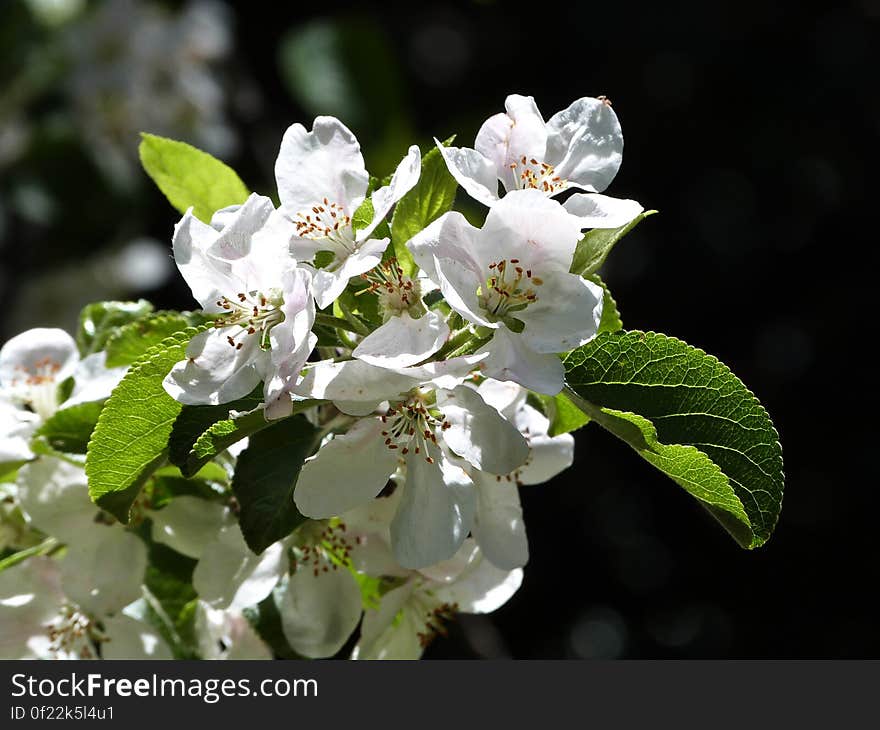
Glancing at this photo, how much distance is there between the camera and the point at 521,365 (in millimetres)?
924

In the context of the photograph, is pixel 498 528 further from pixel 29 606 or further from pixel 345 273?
pixel 29 606

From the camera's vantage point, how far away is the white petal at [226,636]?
1294 millimetres

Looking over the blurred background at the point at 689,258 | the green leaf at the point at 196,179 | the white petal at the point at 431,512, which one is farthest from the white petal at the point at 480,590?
the blurred background at the point at 689,258

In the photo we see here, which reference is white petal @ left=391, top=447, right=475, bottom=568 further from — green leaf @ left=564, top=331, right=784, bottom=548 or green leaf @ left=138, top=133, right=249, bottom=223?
green leaf @ left=138, top=133, right=249, bottom=223

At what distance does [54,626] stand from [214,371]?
47 centimetres

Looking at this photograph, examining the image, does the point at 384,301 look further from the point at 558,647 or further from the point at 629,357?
the point at 558,647

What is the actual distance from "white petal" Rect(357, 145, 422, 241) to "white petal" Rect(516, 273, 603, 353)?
0.14 metres

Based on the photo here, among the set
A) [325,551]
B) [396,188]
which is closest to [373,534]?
[325,551]

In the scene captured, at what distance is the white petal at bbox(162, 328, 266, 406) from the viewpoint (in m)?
0.97

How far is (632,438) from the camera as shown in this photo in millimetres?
990

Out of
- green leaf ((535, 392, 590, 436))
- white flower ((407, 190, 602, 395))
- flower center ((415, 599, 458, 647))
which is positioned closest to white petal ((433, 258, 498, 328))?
white flower ((407, 190, 602, 395))

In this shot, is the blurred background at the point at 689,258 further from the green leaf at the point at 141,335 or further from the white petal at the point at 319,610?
the white petal at the point at 319,610

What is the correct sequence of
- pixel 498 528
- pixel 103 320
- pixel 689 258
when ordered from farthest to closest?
pixel 689 258
pixel 103 320
pixel 498 528

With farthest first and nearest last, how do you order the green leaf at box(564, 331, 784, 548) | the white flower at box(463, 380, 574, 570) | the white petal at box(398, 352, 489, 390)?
the white flower at box(463, 380, 574, 570) → the green leaf at box(564, 331, 784, 548) → the white petal at box(398, 352, 489, 390)
